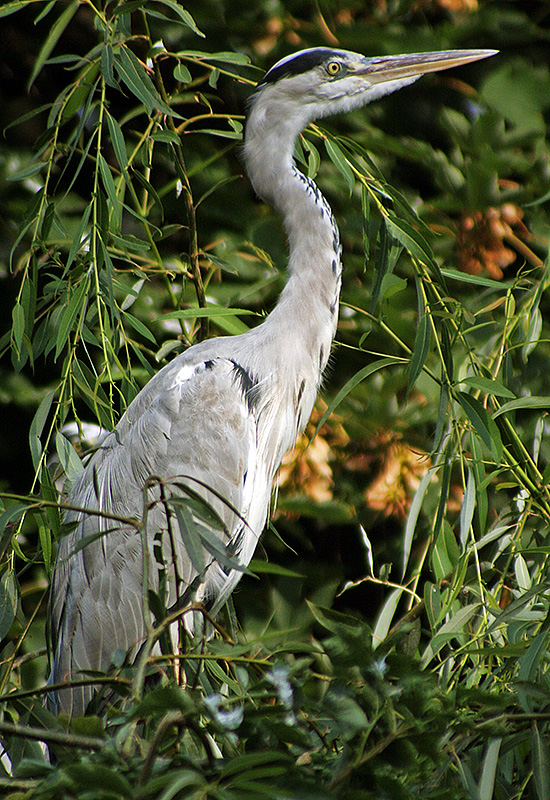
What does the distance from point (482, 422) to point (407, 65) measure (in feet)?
3.24

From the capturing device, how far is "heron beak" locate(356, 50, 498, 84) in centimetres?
169

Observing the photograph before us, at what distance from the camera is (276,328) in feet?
5.50

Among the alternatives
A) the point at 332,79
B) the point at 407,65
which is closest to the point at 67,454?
the point at 332,79

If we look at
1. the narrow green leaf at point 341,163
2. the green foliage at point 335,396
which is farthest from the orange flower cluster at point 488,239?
the narrow green leaf at point 341,163

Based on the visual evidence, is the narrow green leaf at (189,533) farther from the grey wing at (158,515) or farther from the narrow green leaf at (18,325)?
the grey wing at (158,515)

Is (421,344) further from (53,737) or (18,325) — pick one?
(53,737)

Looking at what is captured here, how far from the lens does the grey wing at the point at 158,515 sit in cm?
164

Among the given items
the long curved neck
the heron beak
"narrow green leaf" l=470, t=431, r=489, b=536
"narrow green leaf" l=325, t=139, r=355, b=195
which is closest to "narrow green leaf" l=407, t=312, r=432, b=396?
"narrow green leaf" l=470, t=431, r=489, b=536

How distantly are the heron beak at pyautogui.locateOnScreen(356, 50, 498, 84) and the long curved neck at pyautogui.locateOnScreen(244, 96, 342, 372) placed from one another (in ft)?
0.72

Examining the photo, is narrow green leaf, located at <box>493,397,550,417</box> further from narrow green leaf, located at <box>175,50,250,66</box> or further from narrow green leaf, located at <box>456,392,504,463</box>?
narrow green leaf, located at <box>175,50,250,66</box>

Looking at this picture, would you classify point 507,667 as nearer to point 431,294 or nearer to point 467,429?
point 467,429

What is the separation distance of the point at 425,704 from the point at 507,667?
19.3 inches

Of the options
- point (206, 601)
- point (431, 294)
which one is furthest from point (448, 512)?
point (431, 294)

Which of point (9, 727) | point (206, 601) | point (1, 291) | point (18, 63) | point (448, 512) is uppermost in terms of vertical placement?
point (18, 63)
